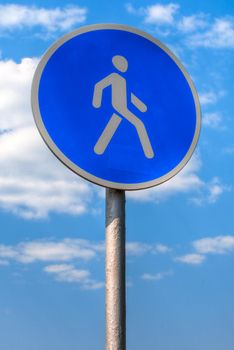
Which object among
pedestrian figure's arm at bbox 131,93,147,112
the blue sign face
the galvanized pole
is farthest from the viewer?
pedestrian figure's arm at bbox 131,93,147,112

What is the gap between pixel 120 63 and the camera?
1988 mm

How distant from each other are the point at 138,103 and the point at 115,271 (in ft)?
2.06

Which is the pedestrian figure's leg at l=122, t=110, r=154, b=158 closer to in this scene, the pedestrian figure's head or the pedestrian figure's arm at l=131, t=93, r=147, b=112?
the pedestrian figure's arm at l=131, t=93, r=147, b=112

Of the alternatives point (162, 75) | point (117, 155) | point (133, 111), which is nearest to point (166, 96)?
point (162, 75)

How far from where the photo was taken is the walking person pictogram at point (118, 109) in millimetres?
1836

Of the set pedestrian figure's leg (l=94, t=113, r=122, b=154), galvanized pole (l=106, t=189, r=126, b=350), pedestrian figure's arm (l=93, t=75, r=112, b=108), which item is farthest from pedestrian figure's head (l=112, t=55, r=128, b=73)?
galvanized pole (l=106, t=189, r=126, b=350)

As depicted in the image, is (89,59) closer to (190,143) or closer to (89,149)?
(89,149)

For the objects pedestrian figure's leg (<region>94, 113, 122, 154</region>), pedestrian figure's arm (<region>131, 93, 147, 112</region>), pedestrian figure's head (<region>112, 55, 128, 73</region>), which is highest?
pedestrian figure's head (<region>112, 55, 128, 73</region>)

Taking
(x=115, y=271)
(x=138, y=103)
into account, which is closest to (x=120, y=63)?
(x=138, y=103)

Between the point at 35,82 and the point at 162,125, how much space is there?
0.50m

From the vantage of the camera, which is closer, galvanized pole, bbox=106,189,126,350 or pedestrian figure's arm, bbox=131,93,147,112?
galvanized pole, bbox=106,189,126,350

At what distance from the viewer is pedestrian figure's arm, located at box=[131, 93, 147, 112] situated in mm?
1933

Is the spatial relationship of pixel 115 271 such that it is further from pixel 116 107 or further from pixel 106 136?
pixel 116 107

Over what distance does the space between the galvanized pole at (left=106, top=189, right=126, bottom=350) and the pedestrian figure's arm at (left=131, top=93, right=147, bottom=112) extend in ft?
1.08
